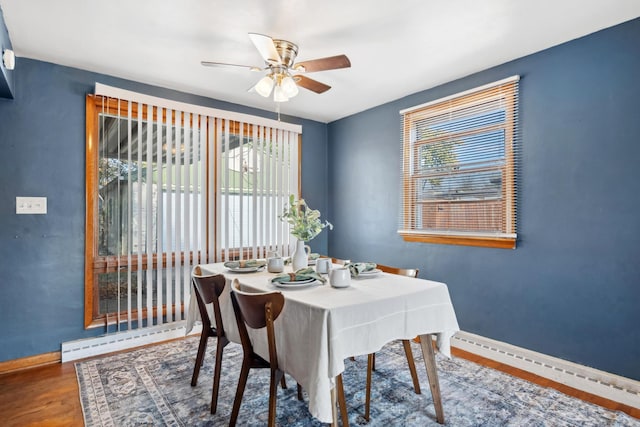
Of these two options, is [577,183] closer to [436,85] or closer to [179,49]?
[436,85]

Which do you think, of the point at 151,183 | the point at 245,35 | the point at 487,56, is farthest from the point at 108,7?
the point at 487,56

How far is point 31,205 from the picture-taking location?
277cm

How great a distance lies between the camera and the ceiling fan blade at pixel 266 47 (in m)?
2.02

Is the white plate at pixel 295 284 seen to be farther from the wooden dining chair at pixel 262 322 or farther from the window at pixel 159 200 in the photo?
the window at pixel 159 200

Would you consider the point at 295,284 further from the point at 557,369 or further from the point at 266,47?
the point at 557,369

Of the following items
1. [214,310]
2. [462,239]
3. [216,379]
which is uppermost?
[462,239]

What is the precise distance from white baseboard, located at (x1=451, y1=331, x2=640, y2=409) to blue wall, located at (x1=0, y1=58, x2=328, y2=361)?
338cm

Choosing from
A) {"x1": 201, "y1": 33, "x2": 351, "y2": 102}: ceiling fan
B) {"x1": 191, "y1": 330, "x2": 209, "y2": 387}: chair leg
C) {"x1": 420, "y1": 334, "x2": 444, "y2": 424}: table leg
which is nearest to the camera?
{"x1": 420, "y1": 334, "x2": 444, "y2": 424}: table leg

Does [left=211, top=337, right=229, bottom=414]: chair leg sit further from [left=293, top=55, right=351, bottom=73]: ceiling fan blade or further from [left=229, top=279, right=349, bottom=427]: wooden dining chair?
[left=293, top=55, right=351, bottom=73]: ceiling fan blade

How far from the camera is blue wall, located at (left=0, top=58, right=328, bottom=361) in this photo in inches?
106

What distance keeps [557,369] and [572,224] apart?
1.08 meters

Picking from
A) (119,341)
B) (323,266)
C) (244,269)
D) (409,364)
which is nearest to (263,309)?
(323,266)

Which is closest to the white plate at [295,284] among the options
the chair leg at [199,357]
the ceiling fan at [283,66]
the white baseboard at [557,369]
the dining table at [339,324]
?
the dining table at [339,324]

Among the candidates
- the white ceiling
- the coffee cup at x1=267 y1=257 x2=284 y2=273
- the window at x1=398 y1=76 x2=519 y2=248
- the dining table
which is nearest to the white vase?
the coffee cup at x1=267 y1=257 x2=284 y2=273
